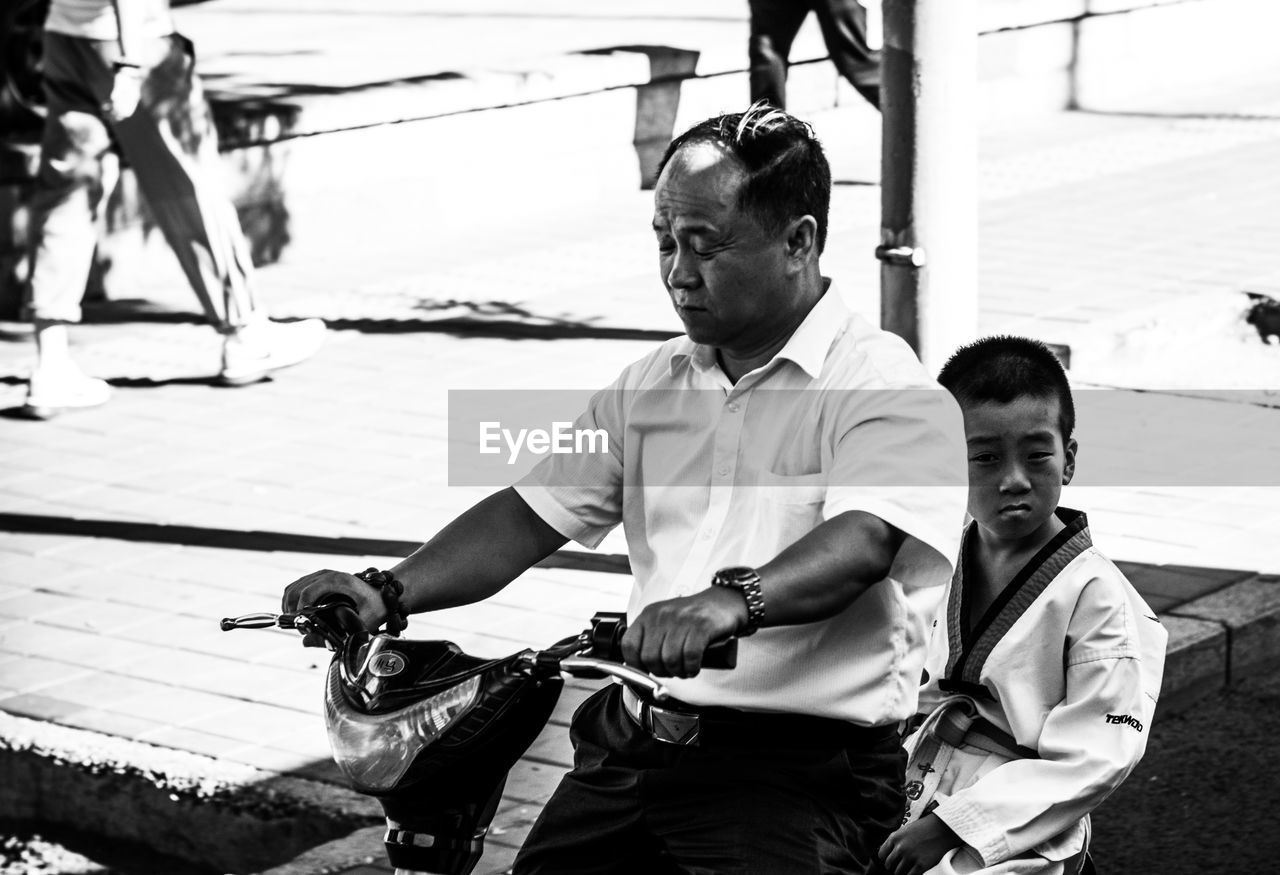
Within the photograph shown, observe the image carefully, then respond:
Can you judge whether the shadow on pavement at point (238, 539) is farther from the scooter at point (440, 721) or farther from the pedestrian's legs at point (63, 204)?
the scooter at point (440, 721)

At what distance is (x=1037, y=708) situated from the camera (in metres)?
3.14

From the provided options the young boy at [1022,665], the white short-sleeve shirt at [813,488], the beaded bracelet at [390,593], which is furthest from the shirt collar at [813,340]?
the beaded bracelet at [390,593]

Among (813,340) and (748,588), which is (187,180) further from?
(748,588)

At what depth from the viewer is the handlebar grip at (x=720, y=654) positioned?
2.28 metres

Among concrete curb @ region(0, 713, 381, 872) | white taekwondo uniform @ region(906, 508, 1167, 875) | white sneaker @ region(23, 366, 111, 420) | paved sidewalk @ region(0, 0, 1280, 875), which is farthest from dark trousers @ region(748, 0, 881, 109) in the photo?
white taekwondo uniform @ region(906, 508, 1167, 875)

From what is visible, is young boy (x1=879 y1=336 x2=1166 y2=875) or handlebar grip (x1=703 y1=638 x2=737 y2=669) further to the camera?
young boy (x1=879 y1=336 x2=1166 y2=875)

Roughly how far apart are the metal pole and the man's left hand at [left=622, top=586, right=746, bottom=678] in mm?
2701

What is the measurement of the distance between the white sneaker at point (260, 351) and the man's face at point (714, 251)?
5.66 metres

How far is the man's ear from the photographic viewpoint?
8.80 feet

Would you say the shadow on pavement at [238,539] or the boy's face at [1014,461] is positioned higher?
the boy's face at [1014,461]

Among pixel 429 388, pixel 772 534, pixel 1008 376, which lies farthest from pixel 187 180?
→ pixel 772 534

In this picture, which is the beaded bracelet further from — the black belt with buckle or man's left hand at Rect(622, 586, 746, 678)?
man's left hand at Rect(622, 586, 746, 678)

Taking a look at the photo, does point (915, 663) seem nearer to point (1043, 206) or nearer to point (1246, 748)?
point (1246, 748)

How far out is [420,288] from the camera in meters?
9.62
